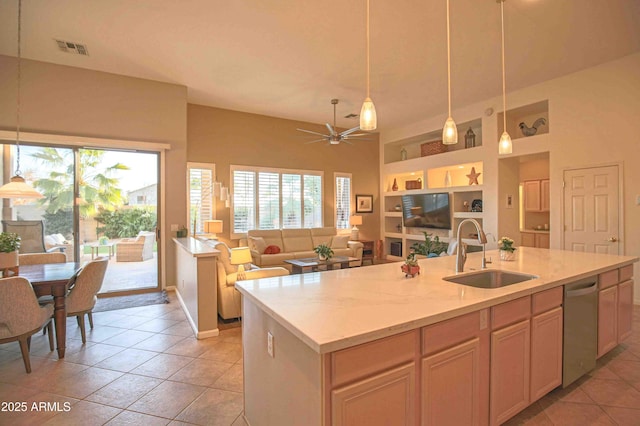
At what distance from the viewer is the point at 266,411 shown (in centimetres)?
175

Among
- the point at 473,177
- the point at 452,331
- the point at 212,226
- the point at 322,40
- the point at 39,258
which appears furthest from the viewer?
the point at 473,177

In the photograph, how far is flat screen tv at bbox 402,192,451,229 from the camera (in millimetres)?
7195

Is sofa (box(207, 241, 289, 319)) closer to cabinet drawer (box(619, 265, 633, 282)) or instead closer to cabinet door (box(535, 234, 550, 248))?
cabinet drawer (box(619, 265, 633, 282))

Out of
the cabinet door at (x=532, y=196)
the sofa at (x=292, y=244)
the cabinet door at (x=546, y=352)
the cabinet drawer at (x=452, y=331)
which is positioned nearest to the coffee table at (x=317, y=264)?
the sofa at (x=292, y=244)

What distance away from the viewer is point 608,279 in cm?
271

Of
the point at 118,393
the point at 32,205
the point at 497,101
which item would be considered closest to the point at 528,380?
the point at 118,393

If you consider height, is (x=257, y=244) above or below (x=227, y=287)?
above

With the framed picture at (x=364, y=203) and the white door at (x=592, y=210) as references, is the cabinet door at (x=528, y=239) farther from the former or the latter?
the framed picture at (x=364, y=203)

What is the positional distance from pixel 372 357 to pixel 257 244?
219 inches

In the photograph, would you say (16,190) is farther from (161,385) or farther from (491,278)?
(491,278)

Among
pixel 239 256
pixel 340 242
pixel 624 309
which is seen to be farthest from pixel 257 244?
pixel 624 309

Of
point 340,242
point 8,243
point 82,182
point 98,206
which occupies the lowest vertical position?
point 340,242

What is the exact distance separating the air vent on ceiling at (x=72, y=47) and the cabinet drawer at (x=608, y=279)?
21.1 feet

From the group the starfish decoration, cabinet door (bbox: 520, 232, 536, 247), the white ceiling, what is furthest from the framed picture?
cabinet door (bbox: 520, 232, 536, 247)
